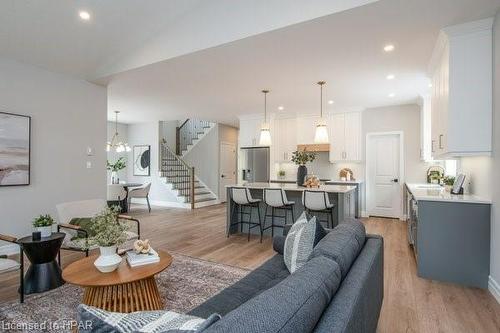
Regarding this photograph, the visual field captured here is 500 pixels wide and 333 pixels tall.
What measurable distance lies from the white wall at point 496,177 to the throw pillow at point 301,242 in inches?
76.2

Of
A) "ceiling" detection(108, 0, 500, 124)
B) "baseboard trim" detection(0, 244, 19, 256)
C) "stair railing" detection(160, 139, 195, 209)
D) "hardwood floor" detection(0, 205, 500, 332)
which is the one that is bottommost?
"hardwood floor" detection(0, 205, 500, 332)

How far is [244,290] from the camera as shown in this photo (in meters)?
1.83

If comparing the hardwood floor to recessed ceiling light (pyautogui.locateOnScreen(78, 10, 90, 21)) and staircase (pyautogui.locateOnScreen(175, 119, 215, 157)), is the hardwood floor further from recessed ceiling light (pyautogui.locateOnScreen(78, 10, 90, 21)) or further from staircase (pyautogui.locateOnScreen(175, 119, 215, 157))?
staircase (pyautogui.locateOnScreen(175, 119, 215, 157))

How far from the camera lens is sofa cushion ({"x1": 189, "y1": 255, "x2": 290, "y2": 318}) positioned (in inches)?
62.4

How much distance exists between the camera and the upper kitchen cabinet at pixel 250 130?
25.8 ft

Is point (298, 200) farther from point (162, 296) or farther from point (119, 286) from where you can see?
point (119, 286)

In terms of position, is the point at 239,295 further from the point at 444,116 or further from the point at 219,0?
the point at 219,0

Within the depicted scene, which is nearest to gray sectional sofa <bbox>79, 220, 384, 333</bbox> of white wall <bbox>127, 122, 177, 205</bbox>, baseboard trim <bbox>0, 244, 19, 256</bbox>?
baseboard trim <bbox>0, 244, 19, 256</bbox>

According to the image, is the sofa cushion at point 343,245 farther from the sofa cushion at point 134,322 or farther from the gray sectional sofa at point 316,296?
the sofa cushion at point 134,322

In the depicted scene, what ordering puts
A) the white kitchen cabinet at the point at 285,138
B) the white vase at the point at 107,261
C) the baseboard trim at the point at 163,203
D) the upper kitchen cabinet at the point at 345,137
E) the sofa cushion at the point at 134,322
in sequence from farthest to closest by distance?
the baseboard trim at the point at 163,203, the white kitchen cabinet at the point at 285,138, the upper kitchen cabinet at the point at 345,137, the white vase at the point at 107,261, the sofa cushion at the point at 134,322

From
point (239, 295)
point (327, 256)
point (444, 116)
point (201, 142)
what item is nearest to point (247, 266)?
point (239, 295)

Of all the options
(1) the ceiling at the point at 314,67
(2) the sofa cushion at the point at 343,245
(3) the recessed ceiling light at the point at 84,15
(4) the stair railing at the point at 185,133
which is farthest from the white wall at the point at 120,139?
(2) the sofa cushion at the point at 343,245

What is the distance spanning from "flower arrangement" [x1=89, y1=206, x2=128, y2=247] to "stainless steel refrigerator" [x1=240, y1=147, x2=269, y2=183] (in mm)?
5657

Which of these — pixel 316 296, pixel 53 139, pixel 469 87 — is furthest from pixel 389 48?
pixel 53 139
